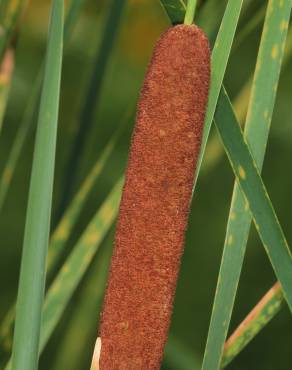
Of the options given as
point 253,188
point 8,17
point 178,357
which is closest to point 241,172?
point 253,188

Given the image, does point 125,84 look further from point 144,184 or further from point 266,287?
point 144,184

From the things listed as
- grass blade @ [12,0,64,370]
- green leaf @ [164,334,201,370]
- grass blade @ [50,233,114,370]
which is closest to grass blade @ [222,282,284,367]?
grass blade @ [12,0,64,370]

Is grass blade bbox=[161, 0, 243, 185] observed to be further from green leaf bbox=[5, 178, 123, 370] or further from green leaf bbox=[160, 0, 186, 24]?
green leaf bbox=[5, 178, 123, 370]

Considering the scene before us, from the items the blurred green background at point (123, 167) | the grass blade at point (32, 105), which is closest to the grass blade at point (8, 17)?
the grass blade at point (32, 105)

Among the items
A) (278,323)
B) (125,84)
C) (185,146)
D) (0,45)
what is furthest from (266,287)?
(185,146)

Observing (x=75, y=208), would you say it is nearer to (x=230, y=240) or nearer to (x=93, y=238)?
(x=93, y=238)
